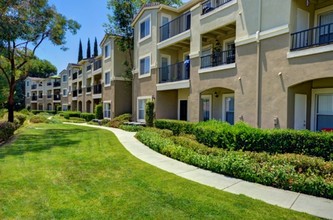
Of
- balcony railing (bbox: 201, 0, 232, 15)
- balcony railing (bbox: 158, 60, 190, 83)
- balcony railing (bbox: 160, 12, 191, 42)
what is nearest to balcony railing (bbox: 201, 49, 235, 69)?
balcony railing (bbox: 201, 0, 232, 15)

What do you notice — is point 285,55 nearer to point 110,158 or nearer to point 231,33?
point 231,33

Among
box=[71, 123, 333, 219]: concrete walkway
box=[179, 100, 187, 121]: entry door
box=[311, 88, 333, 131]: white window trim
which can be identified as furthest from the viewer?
box=[179, 100, 187, 121]: entry door

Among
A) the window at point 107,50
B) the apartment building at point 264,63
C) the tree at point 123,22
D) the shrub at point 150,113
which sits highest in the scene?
the tree at point 123,22

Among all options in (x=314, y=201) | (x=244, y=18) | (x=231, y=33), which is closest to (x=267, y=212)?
(x=314, y=201)

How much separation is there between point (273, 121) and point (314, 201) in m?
5.94

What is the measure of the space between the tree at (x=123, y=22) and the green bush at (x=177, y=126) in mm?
10437

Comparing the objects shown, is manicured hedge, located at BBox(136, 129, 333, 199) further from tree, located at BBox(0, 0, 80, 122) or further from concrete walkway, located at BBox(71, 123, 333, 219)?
tree, located at BBox(0, 0, 80, 122)

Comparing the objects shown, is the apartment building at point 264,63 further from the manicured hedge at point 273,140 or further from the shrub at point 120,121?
the shrub at point 120,121

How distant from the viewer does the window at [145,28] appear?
861 inches

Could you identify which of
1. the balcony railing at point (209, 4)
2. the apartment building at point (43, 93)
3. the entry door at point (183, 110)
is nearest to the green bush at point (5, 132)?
the entry door at point (183, 110)

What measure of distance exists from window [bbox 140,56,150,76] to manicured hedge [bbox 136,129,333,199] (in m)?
13.8

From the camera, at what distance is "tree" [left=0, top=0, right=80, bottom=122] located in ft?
54.7

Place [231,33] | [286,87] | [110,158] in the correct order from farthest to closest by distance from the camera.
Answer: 1. [231,33]
2. [286,87]
3. [110,158]

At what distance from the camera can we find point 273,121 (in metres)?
11.3
